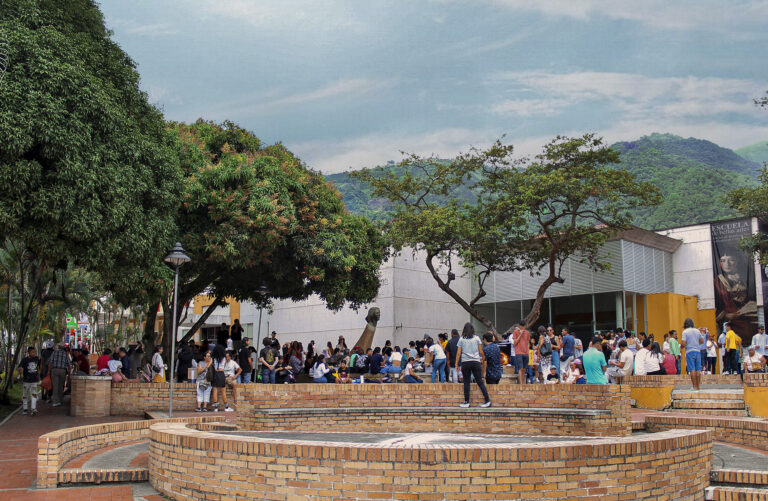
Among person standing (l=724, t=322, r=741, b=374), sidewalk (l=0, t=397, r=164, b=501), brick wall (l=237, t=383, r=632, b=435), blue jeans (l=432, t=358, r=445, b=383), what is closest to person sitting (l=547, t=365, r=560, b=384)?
blue jeans (l=432, t=358, r=445, b=383)

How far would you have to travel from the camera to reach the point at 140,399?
1661 centimetres

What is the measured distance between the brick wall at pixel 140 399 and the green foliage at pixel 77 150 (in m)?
2.27

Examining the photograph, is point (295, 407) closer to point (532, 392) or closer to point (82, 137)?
point (532, 392)

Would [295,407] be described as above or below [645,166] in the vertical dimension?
below

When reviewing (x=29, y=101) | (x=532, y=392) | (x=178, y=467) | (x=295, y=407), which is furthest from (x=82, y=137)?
(x=532, y=392)

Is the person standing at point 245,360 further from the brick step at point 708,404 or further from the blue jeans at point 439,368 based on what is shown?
the brick step at point 708,404

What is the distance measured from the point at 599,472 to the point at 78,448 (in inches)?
260

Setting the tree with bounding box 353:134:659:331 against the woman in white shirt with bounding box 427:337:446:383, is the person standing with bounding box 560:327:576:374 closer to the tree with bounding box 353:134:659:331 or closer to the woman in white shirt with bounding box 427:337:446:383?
the woman in white shirt with bounding box 427:337:446:383

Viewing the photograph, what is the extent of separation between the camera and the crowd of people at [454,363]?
13336 mm

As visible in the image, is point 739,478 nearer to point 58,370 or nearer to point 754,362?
point 754,362

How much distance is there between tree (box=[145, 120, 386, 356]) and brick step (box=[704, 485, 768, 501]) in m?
12.4

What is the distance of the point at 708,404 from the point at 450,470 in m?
10.1

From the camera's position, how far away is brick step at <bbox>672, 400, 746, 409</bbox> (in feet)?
44.4

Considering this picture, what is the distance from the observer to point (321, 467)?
5938 mm
